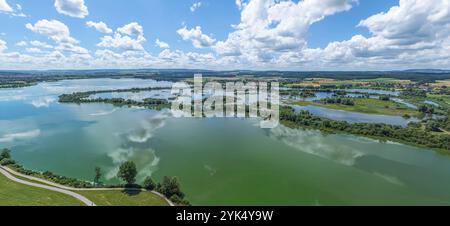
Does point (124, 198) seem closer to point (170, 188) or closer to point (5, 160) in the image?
point (170, 188)

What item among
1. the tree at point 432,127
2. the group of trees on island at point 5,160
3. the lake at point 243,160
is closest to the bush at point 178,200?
the lake at point 243,160

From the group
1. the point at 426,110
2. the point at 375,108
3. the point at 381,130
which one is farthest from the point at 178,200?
the point at 426,110

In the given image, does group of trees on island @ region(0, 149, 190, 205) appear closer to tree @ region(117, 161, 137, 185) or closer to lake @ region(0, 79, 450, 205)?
tree @ region(117, 161, 137, 185)

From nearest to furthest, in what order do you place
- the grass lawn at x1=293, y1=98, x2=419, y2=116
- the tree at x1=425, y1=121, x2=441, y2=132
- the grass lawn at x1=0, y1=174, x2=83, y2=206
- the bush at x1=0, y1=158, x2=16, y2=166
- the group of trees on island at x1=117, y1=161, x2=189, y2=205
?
the grass lawn at x1=0, y1=174, x2=83, y2=206, the group of trees on island at x1=117, y1=161, x2=189, y2=205, the bush at x1=0, y1=158, x2=16, y2=166, the tree at x1=425, y1=121, x2=441, y2=132, the grass lawn at x1=293, y1=98, x2=419, y2=116

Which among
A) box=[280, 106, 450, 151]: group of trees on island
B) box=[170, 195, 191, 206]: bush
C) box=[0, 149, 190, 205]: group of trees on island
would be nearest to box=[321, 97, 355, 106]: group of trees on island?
box=[280, 106, 450, 151]: group of trees on island

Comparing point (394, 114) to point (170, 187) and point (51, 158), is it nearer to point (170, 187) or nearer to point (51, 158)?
point (170, 187)
